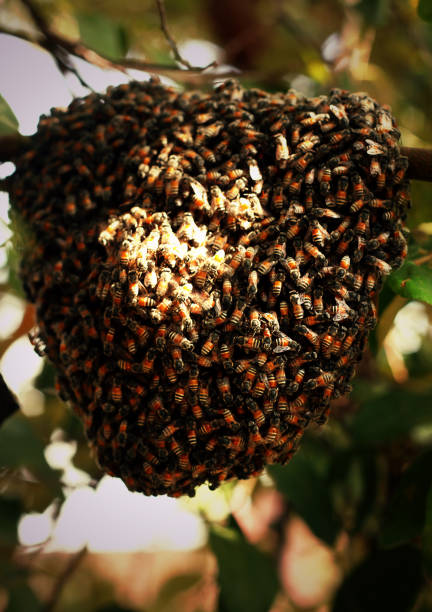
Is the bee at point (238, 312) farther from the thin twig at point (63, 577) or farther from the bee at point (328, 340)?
the thin twig at point (63, 577)

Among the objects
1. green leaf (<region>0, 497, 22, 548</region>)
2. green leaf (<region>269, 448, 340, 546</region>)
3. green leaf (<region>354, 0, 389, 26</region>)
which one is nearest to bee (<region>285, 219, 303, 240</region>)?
green leaf (<region>269, 448, 340, 546</region>)

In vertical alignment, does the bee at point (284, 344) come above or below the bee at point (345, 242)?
below

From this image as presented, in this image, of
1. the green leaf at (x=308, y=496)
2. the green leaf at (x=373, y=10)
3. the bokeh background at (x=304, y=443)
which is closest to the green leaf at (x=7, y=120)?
the bokeh background at (x=304, y=443)

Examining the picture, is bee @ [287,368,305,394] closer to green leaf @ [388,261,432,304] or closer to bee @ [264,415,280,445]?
bee @ [264,415,280,445]

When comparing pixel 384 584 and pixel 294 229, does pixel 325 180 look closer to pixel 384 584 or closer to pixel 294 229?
pixel 294 229

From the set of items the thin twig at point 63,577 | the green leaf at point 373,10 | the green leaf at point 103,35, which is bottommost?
the thin twig at point 63,577

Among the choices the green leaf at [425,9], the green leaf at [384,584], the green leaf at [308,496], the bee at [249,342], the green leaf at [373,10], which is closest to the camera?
the bee at [249,342]
